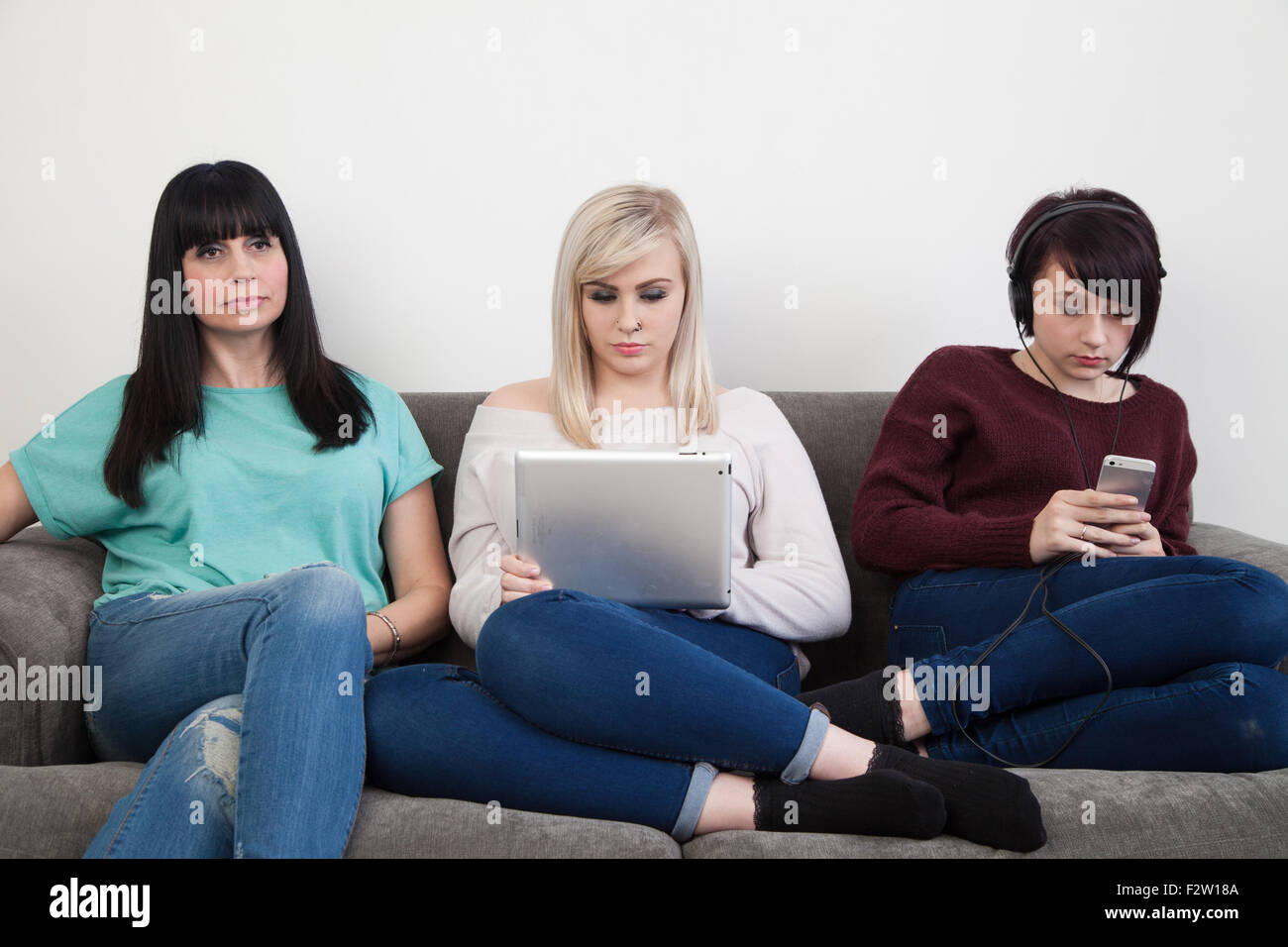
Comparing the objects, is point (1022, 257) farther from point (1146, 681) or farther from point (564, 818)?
point (564, 818)

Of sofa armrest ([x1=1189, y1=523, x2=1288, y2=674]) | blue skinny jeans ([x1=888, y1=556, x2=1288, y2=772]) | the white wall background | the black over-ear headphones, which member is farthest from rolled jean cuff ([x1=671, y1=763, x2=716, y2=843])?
the white wall background

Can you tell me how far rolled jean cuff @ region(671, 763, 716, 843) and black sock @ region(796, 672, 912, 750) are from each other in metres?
0.26

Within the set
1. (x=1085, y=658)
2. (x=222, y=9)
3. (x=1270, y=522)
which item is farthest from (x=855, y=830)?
(x=222, y=9)

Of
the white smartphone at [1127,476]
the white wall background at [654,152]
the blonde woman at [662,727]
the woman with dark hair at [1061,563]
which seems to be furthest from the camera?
the white wall background at [654,152]

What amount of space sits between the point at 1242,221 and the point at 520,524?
1736 millimetres

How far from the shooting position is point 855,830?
131 centimetres

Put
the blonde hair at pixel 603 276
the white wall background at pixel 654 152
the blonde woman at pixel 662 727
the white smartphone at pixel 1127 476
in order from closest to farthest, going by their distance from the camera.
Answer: the blonde woman at pixel 662 727 → the white smartphone at pixel 1127 476 → the blonde hair at pixel 603 276 → the white wall background at pixel 654 152

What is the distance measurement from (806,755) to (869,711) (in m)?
0.20

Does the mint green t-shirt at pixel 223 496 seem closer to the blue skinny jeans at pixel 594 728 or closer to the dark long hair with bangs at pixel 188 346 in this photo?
the dark long hair with bangs at pixel 188 346

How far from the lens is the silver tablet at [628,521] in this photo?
148 cm

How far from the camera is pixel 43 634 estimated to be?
60.7 inches

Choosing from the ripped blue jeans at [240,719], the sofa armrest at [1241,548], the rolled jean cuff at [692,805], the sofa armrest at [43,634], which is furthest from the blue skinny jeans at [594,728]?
the sofa armrest at [1241,548]

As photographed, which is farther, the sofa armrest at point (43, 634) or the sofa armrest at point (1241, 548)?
the sofa armrest at point (1241, 548)

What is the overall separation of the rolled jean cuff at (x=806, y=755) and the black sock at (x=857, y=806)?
0.01 m
